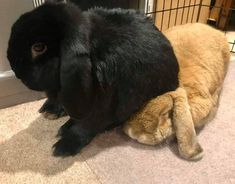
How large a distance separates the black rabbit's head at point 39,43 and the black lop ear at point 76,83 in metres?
0.05

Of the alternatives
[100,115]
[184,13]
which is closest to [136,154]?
[100,115]

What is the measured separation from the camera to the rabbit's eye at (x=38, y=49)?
842 mm

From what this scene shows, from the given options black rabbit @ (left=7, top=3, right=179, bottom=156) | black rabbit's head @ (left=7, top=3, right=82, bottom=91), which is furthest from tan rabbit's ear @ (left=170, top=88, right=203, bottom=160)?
black rabbit's head @ (left=7, top=3, right=82, bottom=91)

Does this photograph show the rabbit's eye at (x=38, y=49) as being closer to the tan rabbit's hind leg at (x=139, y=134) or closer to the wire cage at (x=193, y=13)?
the tan rabbit's hind leg at (x=139, y=134)

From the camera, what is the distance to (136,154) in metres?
1.04

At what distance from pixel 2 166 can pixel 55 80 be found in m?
0.36

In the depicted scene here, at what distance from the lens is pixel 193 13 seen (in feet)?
6.10

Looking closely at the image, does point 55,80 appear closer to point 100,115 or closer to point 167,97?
point 100,115

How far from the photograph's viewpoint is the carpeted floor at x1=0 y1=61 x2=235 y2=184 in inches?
37.7

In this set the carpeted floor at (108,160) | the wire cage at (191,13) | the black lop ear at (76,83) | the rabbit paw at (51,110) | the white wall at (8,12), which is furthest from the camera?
the wire cage at (191,13)

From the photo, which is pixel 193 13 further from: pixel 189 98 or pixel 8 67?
pixel 8 67

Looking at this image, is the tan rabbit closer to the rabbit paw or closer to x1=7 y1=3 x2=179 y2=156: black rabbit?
x1=7 y1=3 x2=179 y2=156: black rabbit

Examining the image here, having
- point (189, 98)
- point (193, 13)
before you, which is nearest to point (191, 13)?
point (193, 13)

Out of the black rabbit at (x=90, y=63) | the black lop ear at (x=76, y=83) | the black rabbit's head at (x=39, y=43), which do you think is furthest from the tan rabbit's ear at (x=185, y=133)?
the black rabbit's head at (x=39, y=43)
